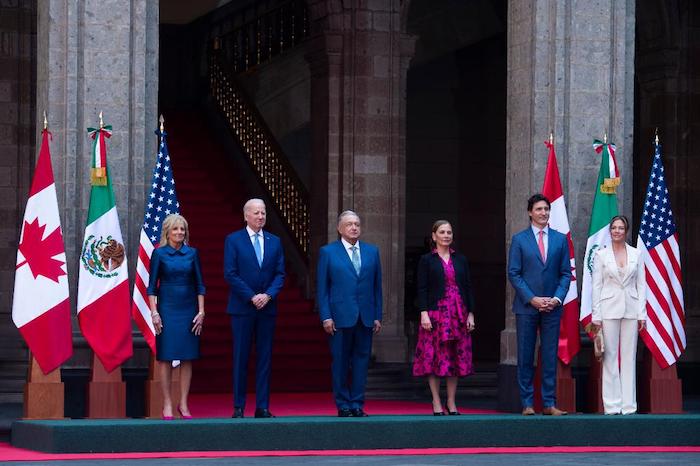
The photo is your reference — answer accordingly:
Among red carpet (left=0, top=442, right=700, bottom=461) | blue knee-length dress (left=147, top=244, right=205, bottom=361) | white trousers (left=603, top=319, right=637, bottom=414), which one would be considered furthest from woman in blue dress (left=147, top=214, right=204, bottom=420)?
white trousers (left=603, top=319, right=637, bottom=414)

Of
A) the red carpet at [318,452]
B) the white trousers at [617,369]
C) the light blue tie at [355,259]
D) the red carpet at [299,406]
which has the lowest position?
the red carpet at [318,452]

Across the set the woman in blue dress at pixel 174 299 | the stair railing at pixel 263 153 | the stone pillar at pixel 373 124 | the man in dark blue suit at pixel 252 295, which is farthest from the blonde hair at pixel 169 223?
the stair railing at pixel 263 153

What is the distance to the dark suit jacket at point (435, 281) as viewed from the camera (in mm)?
15070

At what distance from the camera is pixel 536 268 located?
49.6ft

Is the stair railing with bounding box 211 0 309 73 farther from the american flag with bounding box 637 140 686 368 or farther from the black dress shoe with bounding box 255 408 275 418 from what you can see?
the black dress shoe with bounding box 255 408 275 418

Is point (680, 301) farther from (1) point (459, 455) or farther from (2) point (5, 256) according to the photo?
(2) point (5, 256)

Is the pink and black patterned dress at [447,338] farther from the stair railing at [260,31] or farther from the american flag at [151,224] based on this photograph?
the stair railing at [260,31]

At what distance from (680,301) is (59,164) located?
577 centimetres

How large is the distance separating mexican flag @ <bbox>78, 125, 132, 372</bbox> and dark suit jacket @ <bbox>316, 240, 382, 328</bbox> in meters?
1.74

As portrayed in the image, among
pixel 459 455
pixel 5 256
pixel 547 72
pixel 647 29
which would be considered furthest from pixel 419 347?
pixel 647 29

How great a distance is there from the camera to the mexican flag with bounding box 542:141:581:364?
52.7 ft

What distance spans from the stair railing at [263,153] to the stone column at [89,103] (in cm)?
726

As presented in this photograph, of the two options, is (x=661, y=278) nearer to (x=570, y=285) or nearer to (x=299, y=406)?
(x=570, y=285)

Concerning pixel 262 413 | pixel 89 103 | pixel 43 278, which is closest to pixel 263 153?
pixel 89 103
